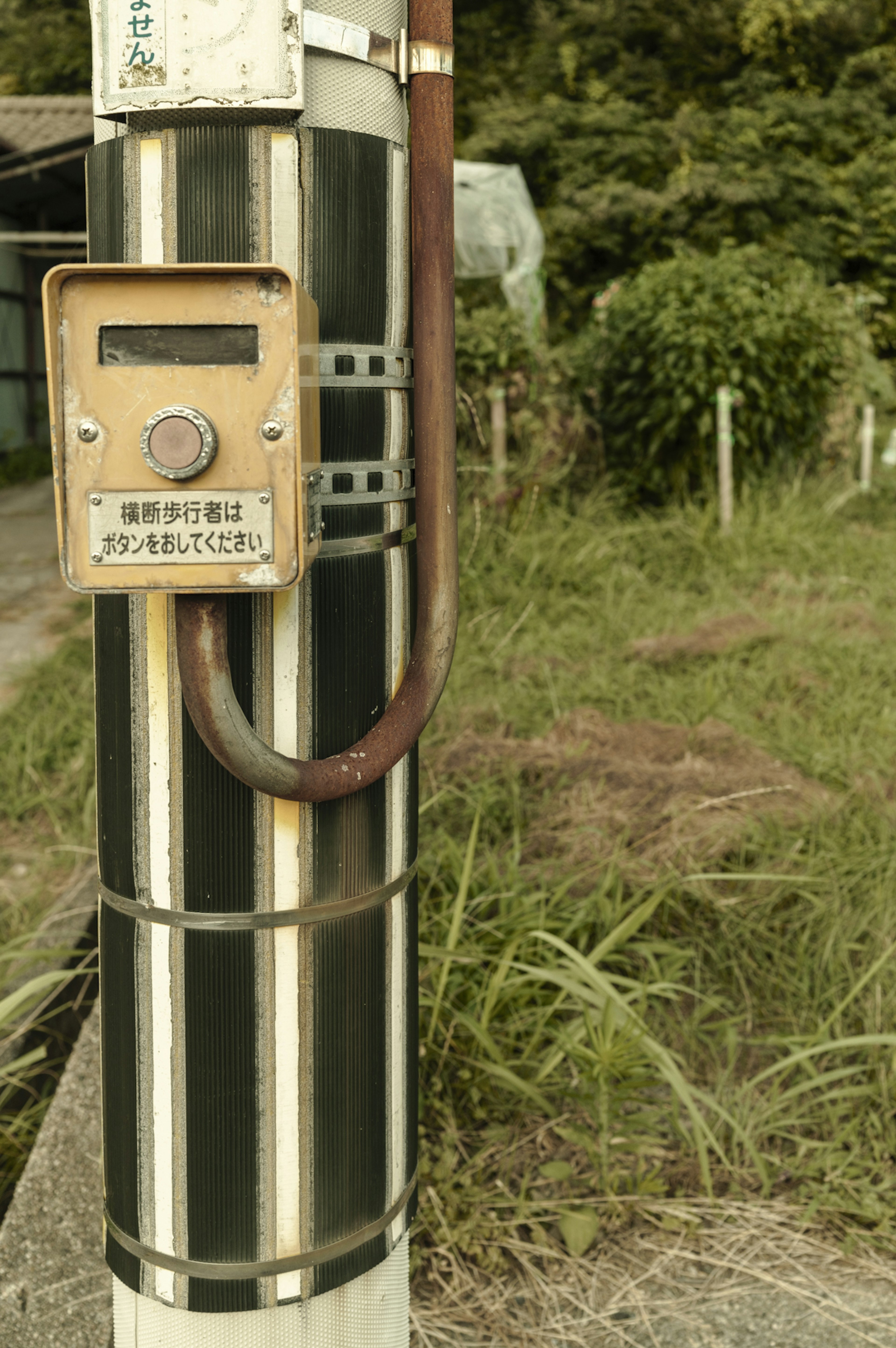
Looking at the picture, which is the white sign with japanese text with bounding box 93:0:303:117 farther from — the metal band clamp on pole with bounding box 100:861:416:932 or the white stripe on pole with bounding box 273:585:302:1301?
the metal band clamp on pole with bounding box 100:861:416:932

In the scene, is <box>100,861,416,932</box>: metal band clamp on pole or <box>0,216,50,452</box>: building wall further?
<box>0,216,50,452</box>: building wall

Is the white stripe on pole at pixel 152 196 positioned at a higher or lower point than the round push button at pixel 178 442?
higher

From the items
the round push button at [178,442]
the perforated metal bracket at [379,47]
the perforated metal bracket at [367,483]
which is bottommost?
the perforated metal bracket at [367,483]

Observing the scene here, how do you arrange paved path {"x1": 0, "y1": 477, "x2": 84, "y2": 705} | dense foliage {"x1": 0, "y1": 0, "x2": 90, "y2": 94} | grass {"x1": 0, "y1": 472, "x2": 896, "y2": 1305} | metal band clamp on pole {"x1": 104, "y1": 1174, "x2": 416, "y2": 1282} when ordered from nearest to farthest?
metal band clamp on pole {"x1": 104, "y1": 1174, "x2": 416, "y2": 1282}, grass {"x1": 0, "y1": 472, "x2": 896, "y2": 1305}, paved path {"x1": 0, "y1": 477, "x2": 84, "y2": 705}, dense foliage {"x1": 0, "y1": 0, "x2": 90, "y2": 94}

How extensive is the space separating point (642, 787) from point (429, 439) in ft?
6.00

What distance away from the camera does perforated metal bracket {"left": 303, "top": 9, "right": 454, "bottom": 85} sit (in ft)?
3.46

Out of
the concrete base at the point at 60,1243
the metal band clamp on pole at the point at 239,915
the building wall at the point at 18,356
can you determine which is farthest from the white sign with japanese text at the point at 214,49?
the building wall at the point at 18,356

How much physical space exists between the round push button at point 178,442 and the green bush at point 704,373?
205 inches

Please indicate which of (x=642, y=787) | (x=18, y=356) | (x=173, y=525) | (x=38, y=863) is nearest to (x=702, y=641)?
(x=642, y=787)

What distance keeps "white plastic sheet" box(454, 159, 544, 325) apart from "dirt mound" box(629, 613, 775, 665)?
455 cm

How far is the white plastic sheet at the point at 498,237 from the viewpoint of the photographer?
27.0ft

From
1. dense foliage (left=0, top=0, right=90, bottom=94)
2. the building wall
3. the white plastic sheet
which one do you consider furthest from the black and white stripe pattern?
dense foliage (left=0, top=0, right=90, bottom=94)

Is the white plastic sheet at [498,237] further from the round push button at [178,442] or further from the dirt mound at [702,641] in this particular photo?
the round push button at [178,442]

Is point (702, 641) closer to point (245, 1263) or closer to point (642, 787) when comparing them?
point (642, 787)
